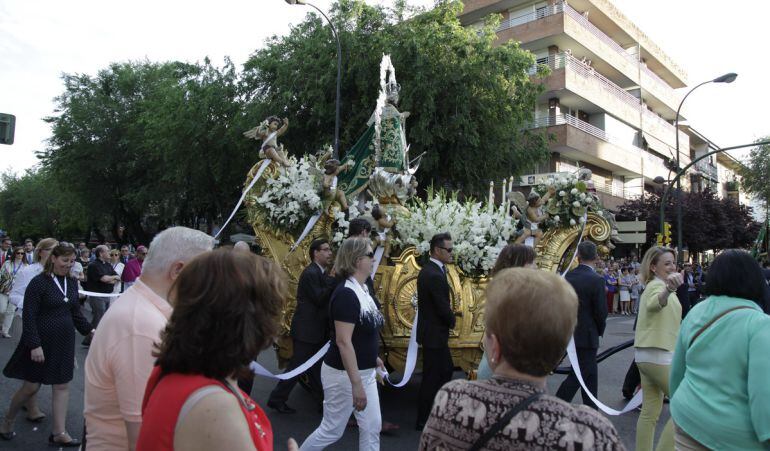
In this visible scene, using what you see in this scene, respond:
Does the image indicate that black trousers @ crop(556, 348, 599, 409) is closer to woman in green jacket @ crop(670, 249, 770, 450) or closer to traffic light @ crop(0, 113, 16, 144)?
woman in green jacket @ crop(670, 249, 770, 450)

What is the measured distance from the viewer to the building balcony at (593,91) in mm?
30500

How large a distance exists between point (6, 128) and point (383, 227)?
19.3ft

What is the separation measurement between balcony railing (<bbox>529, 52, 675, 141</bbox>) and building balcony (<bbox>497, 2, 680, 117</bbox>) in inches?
34.5

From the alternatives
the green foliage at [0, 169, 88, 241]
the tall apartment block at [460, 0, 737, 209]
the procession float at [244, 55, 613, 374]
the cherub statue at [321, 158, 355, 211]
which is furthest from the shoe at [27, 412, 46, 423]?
the green foliage at [0, 169, 88, 241]

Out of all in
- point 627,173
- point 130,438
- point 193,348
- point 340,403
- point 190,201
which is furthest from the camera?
point 627,173

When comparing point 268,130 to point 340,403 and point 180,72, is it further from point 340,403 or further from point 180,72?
point 180,72

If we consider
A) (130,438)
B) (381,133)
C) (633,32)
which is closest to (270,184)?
(381,133)

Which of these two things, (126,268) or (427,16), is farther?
(427,16)

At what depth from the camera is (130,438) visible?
216cm

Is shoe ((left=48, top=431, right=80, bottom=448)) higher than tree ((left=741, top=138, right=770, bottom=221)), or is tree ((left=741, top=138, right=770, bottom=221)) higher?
tree ((left=741, top=138, right=770, bottom=221))

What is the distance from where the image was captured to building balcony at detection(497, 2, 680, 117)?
101ft

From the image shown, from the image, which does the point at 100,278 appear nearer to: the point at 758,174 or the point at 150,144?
the point at 150,144

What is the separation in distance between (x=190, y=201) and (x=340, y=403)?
79.0 ft

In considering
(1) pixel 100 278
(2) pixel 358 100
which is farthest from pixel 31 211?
(1) pixel 100 278
